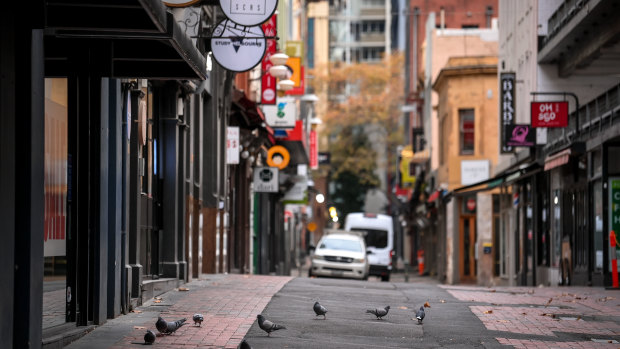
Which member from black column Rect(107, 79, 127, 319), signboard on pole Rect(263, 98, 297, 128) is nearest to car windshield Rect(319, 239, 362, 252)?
signboard on pole Rect(263, 98, 297, 128)

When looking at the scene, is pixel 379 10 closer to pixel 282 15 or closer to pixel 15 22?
pixel 282 15

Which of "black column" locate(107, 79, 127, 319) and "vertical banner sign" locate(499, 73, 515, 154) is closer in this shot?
"black column" locate(107, 79, 127, 319)

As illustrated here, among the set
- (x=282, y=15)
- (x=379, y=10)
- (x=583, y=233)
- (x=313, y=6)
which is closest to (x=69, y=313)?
(x=583, y=233)

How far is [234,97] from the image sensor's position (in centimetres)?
3006

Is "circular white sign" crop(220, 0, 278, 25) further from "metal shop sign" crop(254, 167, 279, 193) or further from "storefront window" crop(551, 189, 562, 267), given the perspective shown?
"metal shop sign" crop(254, 167, 279, 193)

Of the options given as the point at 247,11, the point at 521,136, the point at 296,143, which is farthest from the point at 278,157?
the point at 247,11

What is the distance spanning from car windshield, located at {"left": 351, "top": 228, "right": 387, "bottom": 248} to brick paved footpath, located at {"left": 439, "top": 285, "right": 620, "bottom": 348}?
29586mm

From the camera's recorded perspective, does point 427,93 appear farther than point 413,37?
No

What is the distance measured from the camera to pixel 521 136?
35.9 m

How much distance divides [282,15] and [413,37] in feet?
96.4

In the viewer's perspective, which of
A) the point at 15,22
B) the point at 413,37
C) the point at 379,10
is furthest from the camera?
the point at 379,10

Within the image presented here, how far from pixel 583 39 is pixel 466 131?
18.6 meters

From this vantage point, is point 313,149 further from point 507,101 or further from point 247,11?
point 247,11

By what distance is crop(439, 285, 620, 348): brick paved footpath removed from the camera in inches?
504
